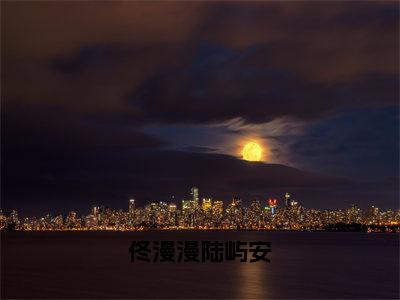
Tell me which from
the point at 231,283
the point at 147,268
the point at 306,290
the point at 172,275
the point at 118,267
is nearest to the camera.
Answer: the point at 306,290

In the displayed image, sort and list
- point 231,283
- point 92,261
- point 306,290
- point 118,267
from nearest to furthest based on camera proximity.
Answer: point 306,290, point 231,283, point 118,267, point 92,261

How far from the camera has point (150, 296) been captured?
5266 cm

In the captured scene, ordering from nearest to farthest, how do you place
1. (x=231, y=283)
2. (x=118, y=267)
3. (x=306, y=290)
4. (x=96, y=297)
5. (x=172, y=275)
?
(x=96, y=297), (x=306, y=290), (x=231, y=283), (x=172, y=275), (x=118, y=267)

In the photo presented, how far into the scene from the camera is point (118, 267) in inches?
3214

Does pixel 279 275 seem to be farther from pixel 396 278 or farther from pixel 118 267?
pixel 118 267

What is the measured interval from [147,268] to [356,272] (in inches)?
1022

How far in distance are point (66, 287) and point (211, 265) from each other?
25617 mm

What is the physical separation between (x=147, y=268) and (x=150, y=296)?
78.9ft

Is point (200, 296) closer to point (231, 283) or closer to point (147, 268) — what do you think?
point (231, 283)

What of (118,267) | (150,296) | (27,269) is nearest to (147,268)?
(118,267)

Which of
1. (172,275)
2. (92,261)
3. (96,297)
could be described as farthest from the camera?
(92,261)

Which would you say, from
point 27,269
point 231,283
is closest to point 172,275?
point 231,283

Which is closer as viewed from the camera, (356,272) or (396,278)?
(396,278)

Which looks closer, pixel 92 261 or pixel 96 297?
pixel 96 297
